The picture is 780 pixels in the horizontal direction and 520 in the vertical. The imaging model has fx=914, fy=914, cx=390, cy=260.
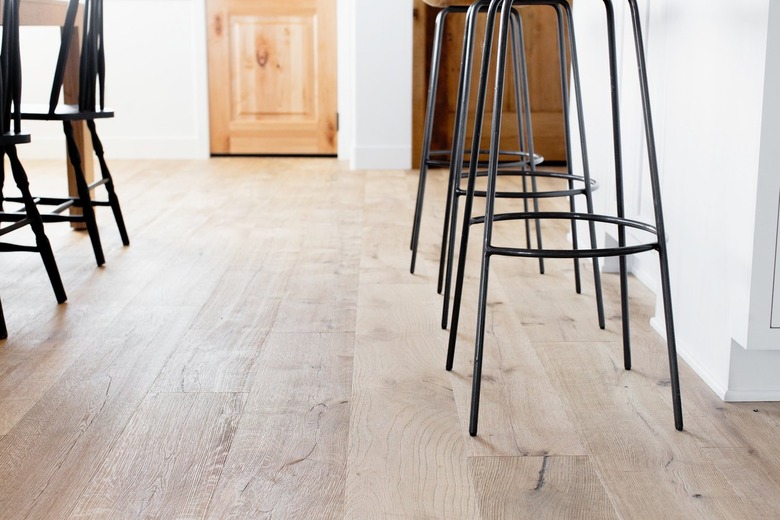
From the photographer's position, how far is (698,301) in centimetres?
159

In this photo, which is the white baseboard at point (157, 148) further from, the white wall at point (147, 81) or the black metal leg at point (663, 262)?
the black metal leg at point (663, 262)

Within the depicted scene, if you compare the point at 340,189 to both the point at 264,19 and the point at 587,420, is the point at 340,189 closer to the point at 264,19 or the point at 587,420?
the point at 264,19

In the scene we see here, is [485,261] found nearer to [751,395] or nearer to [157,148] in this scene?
[751,395]

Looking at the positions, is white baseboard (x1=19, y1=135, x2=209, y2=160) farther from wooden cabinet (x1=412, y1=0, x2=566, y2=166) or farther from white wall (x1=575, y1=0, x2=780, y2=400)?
white wall (x1=575, y1=0, x2=780, y2=400)

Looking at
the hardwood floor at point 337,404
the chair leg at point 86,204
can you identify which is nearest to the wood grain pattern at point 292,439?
the hardwood floor at point 337,404

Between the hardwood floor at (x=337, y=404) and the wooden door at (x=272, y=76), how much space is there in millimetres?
2345

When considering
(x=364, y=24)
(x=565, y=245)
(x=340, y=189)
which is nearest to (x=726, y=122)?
(x=565, y=245)

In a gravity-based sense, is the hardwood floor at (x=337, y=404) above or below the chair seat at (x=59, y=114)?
below

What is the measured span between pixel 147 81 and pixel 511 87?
1870mm

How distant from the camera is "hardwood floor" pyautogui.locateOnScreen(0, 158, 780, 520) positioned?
1151mm

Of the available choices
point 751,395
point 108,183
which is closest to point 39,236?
point 108,183

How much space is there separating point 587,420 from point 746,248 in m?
0.35

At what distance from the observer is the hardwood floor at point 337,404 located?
1.15 m

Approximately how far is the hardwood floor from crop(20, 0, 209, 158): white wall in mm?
2335
